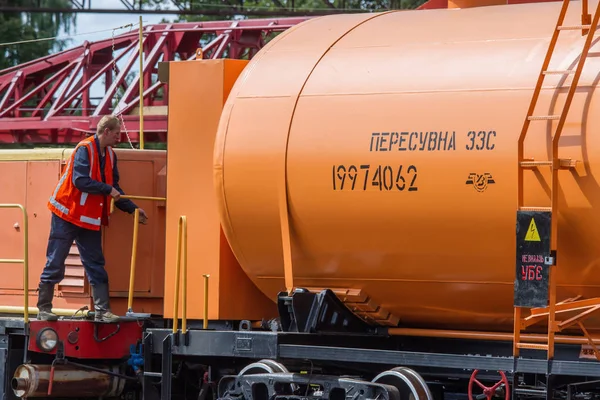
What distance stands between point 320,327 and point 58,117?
1448 centimetres

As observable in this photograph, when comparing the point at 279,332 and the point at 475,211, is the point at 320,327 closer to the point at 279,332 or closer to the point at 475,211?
the point at 279,332

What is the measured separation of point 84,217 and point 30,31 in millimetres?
22642

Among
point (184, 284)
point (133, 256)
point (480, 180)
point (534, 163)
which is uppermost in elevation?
point (534, 163)

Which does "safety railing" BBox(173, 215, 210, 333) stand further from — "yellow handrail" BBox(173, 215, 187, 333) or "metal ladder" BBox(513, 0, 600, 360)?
"metal ladder" BBox(513, 0, 600, 360)

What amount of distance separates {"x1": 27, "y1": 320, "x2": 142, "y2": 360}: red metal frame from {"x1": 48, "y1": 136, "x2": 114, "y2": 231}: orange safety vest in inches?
33.3

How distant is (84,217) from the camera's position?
9547mm

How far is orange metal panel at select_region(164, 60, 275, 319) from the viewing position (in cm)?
905

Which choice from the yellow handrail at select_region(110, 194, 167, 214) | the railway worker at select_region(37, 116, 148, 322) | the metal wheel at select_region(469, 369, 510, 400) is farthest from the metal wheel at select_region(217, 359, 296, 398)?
the yellow handrail at select_region(110, 194, 167, 214)

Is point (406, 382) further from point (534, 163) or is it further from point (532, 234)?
point (534, 163)

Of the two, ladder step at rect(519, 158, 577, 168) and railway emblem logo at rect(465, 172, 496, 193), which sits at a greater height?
ladder step at rect(519, 158, 577, 168)

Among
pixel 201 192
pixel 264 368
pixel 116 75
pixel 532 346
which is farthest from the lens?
pixel 116 75

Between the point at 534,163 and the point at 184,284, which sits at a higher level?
the point at 534,163

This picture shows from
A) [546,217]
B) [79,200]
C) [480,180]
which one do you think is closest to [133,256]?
[79,200]

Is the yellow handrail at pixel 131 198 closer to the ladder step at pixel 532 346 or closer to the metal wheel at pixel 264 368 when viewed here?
the metal wheel at pixel 264 368
